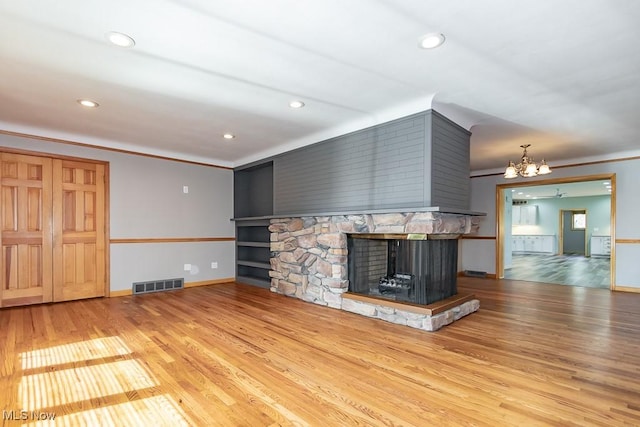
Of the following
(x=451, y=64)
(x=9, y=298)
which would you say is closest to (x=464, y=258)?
(x=451, y=64)

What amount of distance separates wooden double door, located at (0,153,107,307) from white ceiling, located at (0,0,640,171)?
530 millimetres

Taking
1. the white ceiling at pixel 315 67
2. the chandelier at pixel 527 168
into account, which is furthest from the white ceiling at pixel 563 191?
the white ceiling at pixel 315 67

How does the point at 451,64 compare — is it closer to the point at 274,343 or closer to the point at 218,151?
the point at 274,343

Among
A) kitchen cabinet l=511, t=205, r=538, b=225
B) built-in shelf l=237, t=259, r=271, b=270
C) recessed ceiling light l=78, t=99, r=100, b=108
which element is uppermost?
recessed ceiling light l=78, t=99, r=100, b=108

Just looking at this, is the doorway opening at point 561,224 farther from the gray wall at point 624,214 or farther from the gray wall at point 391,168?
the gray wall at point 391,168

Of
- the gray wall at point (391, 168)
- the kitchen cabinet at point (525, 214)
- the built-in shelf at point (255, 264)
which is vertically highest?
the gray wall at point (391, 168)

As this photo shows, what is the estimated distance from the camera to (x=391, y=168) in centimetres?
371

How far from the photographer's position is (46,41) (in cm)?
228

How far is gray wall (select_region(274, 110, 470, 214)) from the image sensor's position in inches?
135

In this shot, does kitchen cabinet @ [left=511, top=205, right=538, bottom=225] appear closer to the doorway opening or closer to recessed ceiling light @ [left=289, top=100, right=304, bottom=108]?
the doorway opening

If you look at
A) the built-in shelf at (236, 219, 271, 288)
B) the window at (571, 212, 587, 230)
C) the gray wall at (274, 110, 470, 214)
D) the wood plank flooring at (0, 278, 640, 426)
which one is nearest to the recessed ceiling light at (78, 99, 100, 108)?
the wood plank flooring at (0, 278, 640, 426)

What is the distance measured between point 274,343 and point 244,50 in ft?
8.03

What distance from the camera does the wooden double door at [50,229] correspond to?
166 inches

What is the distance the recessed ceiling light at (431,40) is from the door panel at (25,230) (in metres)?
5.05
